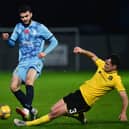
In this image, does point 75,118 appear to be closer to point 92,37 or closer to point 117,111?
point 117,111

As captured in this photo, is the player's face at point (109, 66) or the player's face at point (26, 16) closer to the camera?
the player's face at point (109, 66)

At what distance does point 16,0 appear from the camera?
46.7m

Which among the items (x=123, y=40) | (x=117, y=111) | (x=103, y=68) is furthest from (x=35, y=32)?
(x=123, y=40)

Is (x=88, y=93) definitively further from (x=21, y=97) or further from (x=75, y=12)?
(x=75, y=12)

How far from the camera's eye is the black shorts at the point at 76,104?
1077 cm

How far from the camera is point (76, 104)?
425 inches

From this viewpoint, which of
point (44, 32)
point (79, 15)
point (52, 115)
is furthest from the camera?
point (79, 15)

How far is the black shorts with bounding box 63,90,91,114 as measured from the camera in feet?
35.3

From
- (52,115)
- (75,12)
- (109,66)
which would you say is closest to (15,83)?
(52,115)

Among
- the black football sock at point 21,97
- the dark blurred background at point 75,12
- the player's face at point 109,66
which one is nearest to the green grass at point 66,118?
the black football sock at point 21,97

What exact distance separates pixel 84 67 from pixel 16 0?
14966 mm

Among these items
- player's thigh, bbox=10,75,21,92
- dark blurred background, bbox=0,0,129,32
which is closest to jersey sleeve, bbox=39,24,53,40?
player's thigh, bbox=10,75,21,92

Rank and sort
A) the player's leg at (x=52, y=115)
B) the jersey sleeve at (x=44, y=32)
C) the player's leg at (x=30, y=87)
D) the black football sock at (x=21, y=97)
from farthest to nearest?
the jersey sleeve at (x=44, y=32)
the black football sock at (x=21, y=97)
the player's leg at (x=30, y=87)
the player's leg at (x=52, y=115)

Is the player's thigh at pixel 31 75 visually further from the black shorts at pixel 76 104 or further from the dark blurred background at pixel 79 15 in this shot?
the dark blurred background at pixel 79 15
